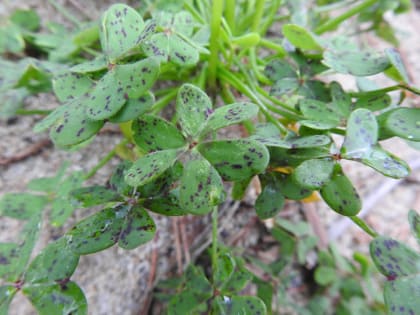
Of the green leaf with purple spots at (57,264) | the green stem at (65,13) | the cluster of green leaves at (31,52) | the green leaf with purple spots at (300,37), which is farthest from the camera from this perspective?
the green stem at (65,13)

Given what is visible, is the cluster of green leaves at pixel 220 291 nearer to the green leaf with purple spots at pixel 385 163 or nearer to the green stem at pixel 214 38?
the green leaf with purple spots at pixel 385 163

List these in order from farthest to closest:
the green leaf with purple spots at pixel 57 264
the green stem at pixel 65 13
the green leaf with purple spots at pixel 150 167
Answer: the green stem at pixel 65 13
the green leaf with purple spots at pixel 57 264
the green leaf with purple spots at pixel 150 167

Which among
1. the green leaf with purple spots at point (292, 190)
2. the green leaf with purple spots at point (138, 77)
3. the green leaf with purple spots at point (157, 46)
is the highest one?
the green leaf with purple spots at point (157, 46)

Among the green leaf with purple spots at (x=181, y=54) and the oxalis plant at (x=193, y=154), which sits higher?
the green leaf with purple spots at (x=181, y=54)

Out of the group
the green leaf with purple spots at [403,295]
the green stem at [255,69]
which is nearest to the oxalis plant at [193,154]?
the green leaf with purple spots at [403,295]

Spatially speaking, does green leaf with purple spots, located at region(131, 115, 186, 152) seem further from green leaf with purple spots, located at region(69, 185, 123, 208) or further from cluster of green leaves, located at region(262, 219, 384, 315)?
cluster of green leaves, located at region(262, 219, 384, 315)

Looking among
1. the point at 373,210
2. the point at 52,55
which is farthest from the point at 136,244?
the point at 373,210

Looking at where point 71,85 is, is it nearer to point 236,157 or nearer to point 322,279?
point 236,157

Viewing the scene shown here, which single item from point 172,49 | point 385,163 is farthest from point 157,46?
point 385,163
